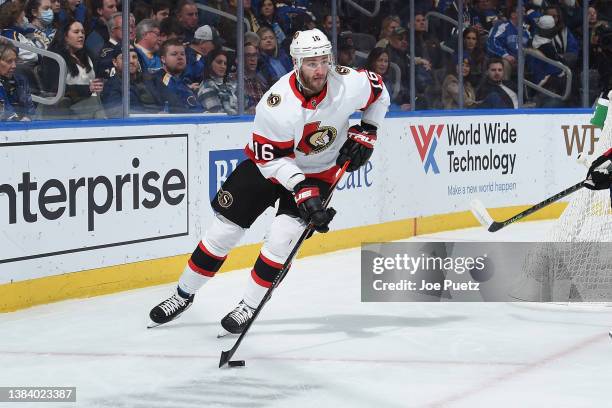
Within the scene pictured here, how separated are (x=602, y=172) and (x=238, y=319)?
155 centimetres

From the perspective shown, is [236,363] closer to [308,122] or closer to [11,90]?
[308,122]

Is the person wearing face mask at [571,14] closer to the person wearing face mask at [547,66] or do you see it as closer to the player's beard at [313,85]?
the person wearing face mask at [547,66]

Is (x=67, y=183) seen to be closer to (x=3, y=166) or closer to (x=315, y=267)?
(x=3, y=166)

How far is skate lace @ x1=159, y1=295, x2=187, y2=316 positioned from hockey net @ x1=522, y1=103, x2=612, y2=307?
172cm

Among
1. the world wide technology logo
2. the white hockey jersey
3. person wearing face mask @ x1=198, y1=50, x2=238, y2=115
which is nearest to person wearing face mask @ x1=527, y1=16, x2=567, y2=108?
the world wide technology logo

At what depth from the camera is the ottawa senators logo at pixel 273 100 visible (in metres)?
4.46

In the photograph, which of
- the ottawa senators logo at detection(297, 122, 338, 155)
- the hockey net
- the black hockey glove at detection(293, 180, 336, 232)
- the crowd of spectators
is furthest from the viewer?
the crowd of spectators

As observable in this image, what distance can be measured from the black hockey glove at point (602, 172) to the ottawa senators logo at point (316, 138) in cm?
105

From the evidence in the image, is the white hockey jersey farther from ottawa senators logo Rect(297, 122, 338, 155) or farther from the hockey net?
the hockey net

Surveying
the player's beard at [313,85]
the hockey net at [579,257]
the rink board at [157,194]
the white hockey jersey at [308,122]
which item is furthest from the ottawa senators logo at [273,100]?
the hockey net at [579,257]

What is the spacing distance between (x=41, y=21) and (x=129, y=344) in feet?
6.03

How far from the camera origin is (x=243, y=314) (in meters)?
4.63

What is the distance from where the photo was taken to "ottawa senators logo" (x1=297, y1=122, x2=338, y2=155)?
4582mm

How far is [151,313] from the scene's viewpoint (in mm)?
4906
